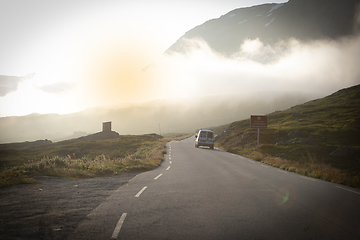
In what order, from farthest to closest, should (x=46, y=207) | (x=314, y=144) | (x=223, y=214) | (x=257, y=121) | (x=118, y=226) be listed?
1. (x=314, y=144)
2. (x=257, y=121)
3. (x=46, y=207)
4. (x=223, y=214)
5. (x=118, y=226)

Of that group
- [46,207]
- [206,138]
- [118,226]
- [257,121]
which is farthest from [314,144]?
[46,207]

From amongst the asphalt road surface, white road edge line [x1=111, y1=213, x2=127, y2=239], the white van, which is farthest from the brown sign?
white road edge line [x1=111, y1=213, x2=127, y2=239]

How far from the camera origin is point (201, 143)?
106 ft

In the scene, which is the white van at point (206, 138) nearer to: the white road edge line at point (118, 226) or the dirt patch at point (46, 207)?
the dirt patch at point (46, 207)

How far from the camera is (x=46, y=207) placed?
5824 mm

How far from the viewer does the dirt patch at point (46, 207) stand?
4.29m

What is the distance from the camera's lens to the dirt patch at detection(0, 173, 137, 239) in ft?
14.1

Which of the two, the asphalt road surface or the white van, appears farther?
the white van

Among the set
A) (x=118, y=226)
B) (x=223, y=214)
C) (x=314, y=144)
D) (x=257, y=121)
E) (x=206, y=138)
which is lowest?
(x=314, y=144)

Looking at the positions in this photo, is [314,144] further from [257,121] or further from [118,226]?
[118,226]

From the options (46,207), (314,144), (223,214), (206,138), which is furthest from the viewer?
(314,144)

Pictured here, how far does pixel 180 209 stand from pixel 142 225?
1.42m

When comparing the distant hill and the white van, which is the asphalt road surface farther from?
the white van

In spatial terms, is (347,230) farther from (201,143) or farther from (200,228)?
(201,143)
